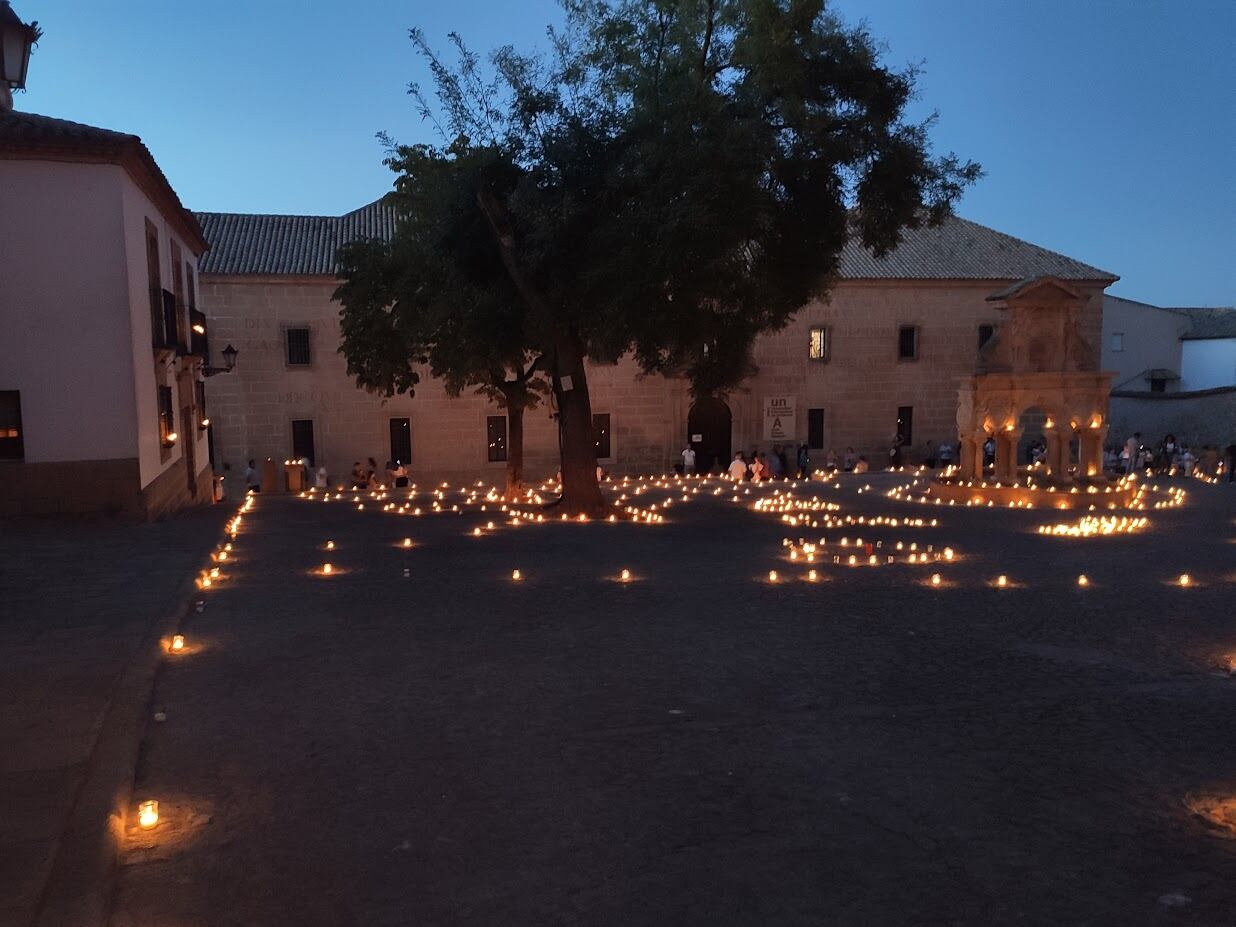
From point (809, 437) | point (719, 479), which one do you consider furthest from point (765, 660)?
point (809, 437)

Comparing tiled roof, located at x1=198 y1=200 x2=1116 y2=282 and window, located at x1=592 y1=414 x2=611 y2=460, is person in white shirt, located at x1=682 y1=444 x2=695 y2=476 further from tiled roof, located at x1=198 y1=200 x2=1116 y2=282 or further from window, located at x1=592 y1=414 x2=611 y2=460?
tiled roof, located at x1=198 y1=200 x2=1116 y2=282

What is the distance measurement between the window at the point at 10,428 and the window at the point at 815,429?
25196 mm

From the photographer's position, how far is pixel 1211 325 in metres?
42.9

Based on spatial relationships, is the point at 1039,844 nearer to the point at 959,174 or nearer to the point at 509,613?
the point at 509,613

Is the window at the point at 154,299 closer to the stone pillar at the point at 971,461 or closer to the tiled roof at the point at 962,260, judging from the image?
the stone pillar at the point at 971,461

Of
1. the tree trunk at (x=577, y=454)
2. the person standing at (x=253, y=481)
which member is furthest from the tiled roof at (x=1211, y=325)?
the person standing at (x=253, y=481)

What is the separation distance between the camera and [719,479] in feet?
94.5

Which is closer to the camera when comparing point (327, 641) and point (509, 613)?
point (327, 641)

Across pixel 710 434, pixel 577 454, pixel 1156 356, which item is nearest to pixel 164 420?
pixel 577 454

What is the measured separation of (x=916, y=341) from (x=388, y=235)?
18812 millimetres

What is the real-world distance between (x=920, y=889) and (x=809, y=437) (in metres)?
31.4

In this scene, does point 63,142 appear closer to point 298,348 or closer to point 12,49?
point 12,49

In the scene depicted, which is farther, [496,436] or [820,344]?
[820,344]

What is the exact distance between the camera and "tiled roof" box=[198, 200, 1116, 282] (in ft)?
97.9
